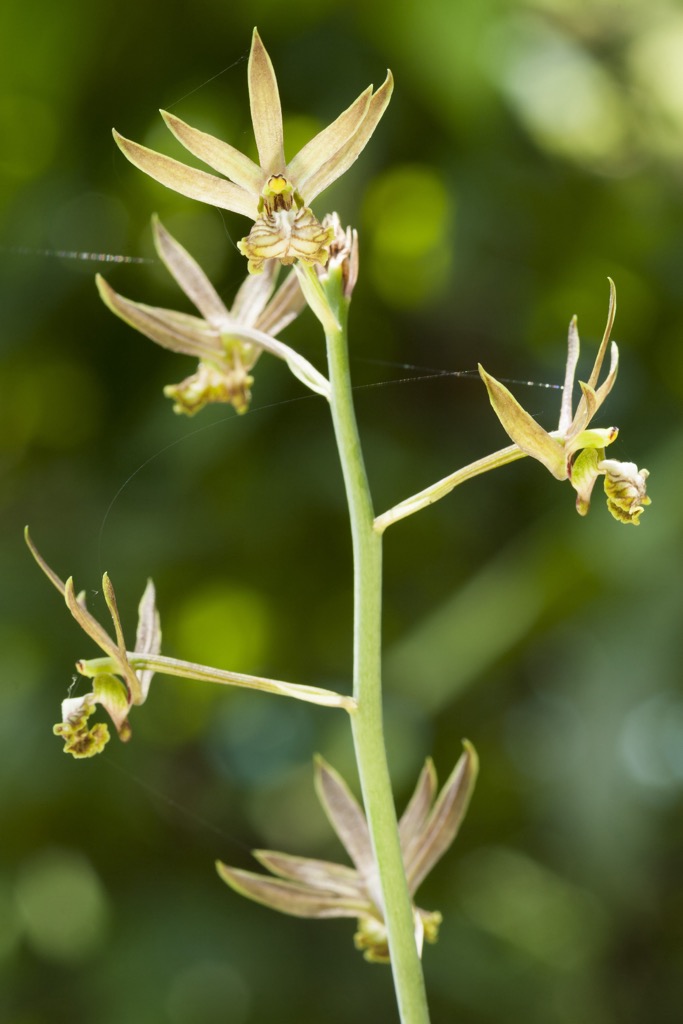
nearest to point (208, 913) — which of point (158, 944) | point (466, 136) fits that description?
point (158, 944)

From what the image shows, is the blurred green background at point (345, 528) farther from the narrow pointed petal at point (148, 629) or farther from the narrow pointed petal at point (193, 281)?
the narrow pointed petal at point (148, 629)

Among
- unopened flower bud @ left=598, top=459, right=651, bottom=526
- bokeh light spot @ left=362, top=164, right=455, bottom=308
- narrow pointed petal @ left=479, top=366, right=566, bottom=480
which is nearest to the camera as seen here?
narrow pointed petal @ left=479, top=366, right=566, bottom=480

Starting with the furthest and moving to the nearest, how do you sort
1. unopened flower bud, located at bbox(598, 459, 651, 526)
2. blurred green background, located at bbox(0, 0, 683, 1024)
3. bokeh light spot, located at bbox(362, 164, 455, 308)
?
1. bokeh light spot, located at bbox(362, 164, 455, 308)
2. blurred green background, located at bbox(0, 0, 683, 1024)
3. unopened flower bud, located at bbox(598, 459, 651, 526)

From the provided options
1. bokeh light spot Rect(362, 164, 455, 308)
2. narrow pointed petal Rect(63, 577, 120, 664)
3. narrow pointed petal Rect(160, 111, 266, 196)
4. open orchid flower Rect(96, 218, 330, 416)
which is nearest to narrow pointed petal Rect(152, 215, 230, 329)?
open orchid flower Rect(96, 218, 330, 416)

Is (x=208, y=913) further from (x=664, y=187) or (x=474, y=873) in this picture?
(x=664, y=187)

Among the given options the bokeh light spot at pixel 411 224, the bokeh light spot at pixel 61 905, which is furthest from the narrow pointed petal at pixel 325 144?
the bokeh light spot at pixel 61 905

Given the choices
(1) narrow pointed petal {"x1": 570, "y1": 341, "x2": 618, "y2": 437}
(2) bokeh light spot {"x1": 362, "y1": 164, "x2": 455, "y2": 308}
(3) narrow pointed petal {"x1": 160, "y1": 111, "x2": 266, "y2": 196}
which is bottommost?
(1) narrow pointed petal {"x1": 570, "y1": 341, "x2": 618, "y2": 437}

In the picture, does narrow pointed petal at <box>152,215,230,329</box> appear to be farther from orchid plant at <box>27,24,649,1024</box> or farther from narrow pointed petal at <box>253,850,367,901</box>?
narrow pointed petal at <box>253,850,367,901</box>
